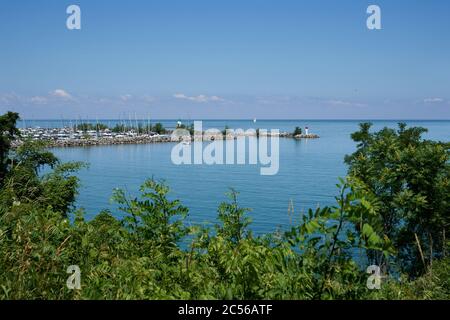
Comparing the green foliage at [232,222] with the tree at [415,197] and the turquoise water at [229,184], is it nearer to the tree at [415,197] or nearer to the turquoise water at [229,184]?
the tree at [415,197]

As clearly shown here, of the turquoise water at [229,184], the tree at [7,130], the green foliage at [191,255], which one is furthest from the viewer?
the turquoise water at [229,184]

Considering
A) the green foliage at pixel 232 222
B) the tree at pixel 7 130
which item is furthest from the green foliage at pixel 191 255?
the tree at pixel 7 130

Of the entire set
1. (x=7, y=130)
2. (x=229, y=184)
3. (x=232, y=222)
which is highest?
(x=7, y=130)

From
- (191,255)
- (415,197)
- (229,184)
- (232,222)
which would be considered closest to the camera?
(191,255)

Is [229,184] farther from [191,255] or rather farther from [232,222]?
[191,255]

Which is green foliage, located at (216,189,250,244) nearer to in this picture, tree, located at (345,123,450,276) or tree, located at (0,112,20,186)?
tree, located at (345,123,450,276)

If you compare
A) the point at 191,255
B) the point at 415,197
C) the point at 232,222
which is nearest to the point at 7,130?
the point at 415,197

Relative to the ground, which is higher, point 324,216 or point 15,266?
point 324,216

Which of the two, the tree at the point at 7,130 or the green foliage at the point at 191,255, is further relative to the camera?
the tree at the point at 7,130

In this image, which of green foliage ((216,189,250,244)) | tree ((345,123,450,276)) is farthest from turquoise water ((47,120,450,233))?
green foliage ((216,189,250,244))

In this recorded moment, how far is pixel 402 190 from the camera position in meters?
20.1
